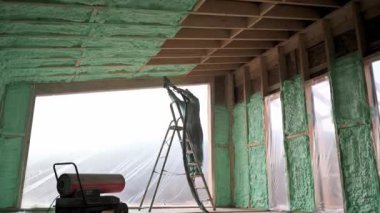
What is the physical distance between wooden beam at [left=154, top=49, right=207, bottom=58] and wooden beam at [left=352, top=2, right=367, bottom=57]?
2.29 metres

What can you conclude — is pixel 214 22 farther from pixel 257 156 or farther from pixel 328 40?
pixel 257 156

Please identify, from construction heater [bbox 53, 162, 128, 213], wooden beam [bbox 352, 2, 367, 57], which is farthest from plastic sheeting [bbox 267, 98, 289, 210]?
construction heater [bbox 53, 162, 128, 213]

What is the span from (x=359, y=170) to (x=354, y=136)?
379 millimetres

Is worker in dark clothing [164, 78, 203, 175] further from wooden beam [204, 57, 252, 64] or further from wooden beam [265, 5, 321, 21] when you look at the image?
wooden beam [265, 5, 321, 21]

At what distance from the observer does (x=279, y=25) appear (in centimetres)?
455

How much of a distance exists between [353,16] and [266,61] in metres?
1.89

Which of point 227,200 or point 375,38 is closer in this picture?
point 375,38

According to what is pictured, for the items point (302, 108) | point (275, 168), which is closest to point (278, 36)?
point (302, 108)

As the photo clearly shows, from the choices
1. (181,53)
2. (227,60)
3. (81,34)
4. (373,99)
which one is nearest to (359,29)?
(373,99)

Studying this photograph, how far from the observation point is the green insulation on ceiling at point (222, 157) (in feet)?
19.8

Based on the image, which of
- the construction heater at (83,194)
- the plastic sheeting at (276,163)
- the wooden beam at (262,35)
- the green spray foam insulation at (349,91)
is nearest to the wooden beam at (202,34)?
the wooden beam at (262,35)

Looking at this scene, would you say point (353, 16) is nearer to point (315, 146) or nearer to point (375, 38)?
point (375, 38)

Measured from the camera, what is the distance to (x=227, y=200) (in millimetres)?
6059

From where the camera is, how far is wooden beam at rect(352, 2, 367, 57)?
3.75m
